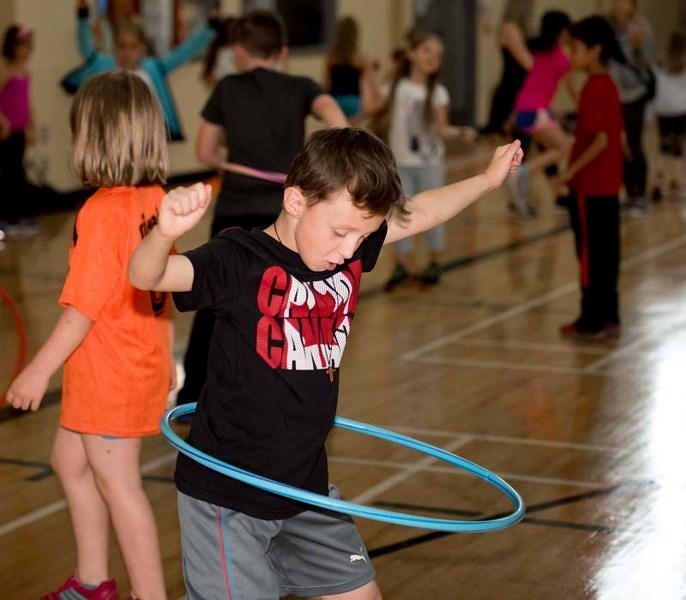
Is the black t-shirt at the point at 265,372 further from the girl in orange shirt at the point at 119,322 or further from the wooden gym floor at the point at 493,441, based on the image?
the wooden gym floor at the point at 493,441

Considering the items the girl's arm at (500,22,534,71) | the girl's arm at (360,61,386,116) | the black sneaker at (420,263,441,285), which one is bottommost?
the black sneaker at (420,263,441,285)

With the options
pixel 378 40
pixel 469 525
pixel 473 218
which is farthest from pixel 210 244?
pixel 378 40

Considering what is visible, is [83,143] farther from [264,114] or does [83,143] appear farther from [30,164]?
[30,164]

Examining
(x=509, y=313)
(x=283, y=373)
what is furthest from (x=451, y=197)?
(x=509, y=313)

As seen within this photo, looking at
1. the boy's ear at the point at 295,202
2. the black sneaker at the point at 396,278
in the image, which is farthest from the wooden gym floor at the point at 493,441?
the boy's ear at the point at 295,202

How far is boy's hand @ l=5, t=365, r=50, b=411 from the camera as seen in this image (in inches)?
126

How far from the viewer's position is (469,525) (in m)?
2.82

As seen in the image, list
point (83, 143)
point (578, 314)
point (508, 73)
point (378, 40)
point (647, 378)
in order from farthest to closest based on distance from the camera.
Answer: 1. point (378, 40)
2. point (508, 73)
3. point (578, 314)
4. point (647, 378)
5. point (83, 143)

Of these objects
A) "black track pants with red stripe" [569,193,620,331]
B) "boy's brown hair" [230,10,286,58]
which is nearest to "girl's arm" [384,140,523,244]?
"boy's brown hair" [230,10,286,58]

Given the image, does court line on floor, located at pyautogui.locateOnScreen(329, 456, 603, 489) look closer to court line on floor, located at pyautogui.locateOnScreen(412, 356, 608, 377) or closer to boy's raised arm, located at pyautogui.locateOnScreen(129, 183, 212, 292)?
court line on floor, located at pyautogui.locateOnScreen(412, 356, 608, 377)

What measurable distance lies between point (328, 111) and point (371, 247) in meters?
2.47

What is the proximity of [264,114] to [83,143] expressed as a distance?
2.15 meters

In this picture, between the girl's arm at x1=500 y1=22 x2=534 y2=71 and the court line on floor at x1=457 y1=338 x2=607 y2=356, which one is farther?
the girl's arm at x1=500 y1=22 x2=534 y2=71

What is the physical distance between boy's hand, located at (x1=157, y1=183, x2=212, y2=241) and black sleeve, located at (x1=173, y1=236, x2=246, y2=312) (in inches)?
9.5
